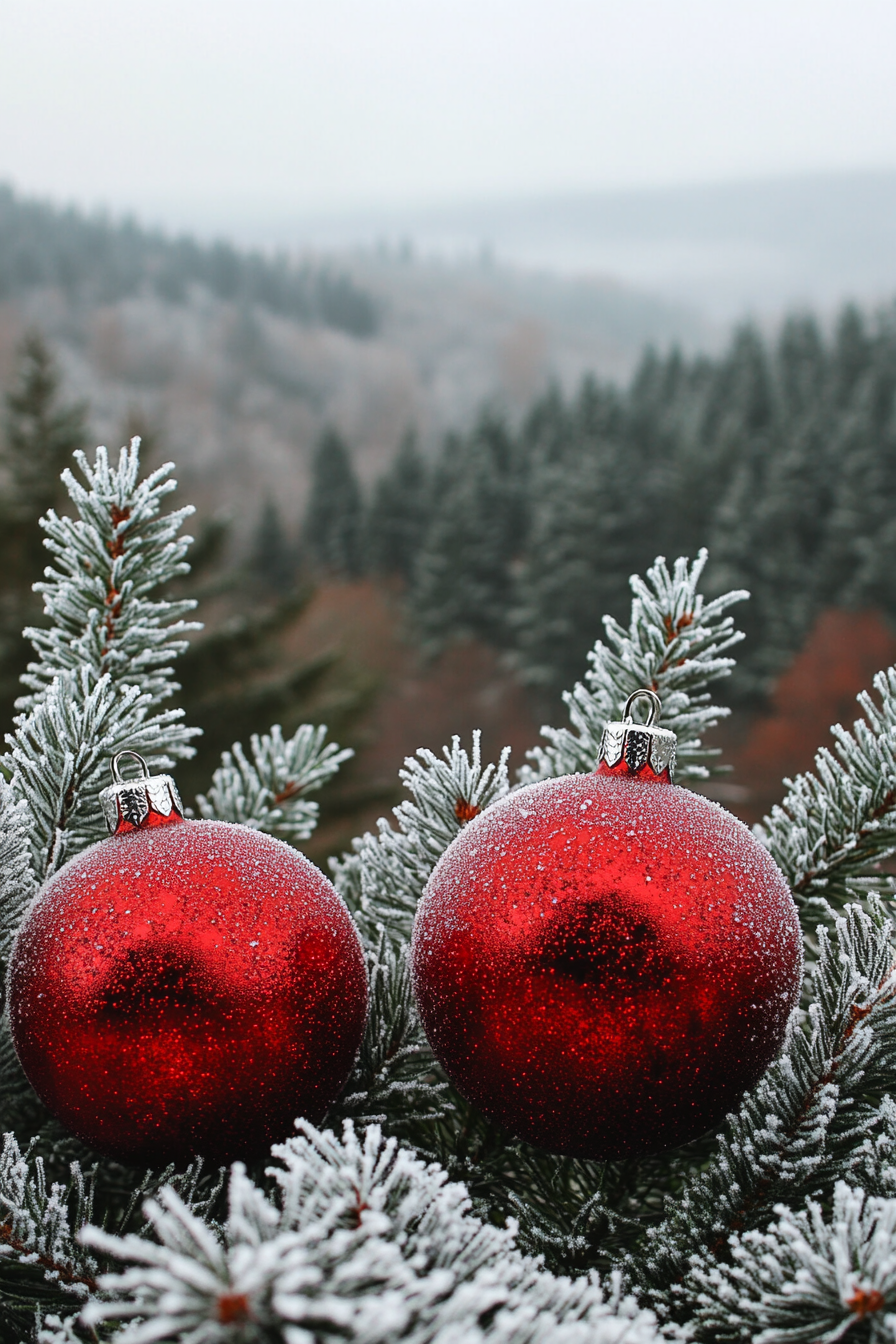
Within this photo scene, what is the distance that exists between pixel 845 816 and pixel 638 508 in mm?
16752

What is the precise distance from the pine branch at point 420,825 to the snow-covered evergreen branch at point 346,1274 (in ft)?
1.11

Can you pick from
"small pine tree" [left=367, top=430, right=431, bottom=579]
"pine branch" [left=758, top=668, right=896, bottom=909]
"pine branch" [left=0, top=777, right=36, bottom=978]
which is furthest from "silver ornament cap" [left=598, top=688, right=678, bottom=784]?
"small pine tree" [left=367, top=430, right=431, bottom=579]

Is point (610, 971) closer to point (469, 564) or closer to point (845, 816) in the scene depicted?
point (845, 816)

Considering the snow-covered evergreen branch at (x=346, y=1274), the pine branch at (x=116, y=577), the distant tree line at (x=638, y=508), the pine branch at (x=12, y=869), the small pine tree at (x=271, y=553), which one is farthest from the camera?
the small pine tree at (x=271, y=553)

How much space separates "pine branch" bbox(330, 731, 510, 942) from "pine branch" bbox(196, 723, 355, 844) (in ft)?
0.38

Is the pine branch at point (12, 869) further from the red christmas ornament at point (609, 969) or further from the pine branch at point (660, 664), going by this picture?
the pine branch at point (660, 664)

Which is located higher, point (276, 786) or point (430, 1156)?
point (276, 786)

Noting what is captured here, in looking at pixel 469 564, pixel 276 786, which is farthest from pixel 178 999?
pixel 469 564

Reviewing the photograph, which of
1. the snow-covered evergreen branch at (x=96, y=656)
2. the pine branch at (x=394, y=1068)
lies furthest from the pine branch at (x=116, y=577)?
the pine branch at (x=394, y=1068)

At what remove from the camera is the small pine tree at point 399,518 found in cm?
1980

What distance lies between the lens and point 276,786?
0.98m

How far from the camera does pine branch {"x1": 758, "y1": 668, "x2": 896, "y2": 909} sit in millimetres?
800

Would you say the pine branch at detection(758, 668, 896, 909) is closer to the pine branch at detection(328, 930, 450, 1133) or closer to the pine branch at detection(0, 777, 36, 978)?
the pine branch at detection(328, 930, 450, 1133)

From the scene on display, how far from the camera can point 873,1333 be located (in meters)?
0.45
